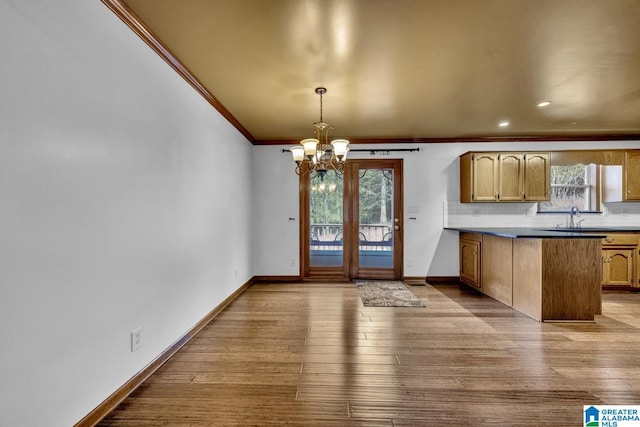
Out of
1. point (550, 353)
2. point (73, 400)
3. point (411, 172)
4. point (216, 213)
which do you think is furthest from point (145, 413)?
point (411, 172)

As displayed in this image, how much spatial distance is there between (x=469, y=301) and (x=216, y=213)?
11.3 feet

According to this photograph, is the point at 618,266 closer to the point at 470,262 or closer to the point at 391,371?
the point at 470,262

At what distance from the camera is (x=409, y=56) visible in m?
2.44

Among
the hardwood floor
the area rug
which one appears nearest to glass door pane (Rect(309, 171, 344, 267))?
the area rug

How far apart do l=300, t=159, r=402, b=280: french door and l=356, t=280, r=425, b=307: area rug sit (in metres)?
0.32

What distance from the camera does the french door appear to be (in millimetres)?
5273

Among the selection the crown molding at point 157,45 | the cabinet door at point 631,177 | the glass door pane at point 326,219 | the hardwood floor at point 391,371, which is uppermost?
the crown molding at point 157,45

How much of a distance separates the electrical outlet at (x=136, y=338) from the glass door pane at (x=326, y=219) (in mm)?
3434

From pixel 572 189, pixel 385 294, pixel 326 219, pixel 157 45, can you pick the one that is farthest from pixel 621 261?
pixel 157 45

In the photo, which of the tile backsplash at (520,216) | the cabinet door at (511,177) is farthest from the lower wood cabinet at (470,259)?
the cabinet door at (511,177)

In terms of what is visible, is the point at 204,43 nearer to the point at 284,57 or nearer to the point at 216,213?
the point at 284,57

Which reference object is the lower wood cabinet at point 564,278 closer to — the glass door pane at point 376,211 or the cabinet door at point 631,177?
the glass door pane at point 376,211

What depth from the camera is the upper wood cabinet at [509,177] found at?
4754 mm

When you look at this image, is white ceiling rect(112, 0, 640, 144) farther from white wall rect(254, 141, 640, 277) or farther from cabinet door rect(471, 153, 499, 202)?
white wall rect(254, 141, 640, 277)
